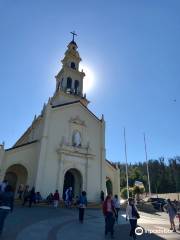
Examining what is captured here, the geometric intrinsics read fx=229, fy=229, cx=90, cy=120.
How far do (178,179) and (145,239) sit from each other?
59.9 m

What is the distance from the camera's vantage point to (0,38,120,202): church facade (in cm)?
2548

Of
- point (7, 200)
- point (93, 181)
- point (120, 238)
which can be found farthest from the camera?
point (93, 181)

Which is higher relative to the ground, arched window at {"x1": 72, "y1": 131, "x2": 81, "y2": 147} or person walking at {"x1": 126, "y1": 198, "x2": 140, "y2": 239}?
arched window at {"x1": 72, "y1": 131, "x2": 81, "y2": 147}

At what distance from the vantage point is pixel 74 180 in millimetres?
28797

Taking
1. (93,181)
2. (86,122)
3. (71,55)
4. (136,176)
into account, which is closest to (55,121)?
(86,122)

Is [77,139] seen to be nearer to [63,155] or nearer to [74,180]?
[63,155]

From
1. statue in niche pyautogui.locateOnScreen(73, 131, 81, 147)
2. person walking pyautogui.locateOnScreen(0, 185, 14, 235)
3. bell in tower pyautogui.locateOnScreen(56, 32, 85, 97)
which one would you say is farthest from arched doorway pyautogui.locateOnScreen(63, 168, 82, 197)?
person walking pyautogui.locateOnScreen(0, 185, 14, 235)

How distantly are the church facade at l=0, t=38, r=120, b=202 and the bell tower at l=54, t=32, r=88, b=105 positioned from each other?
1.81 ft

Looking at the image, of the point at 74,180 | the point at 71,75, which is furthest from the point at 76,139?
the point at 71,75

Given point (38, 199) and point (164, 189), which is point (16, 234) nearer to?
point (38, 199)

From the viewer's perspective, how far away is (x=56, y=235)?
9.45 meters

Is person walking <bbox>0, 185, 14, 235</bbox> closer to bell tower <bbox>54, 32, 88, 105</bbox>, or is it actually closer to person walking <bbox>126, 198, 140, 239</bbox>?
person walking <bbox>126, 198, 140, 239</bbox>

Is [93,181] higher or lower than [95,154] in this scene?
lower

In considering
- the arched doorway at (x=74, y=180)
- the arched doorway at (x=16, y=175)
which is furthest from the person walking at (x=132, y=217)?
the arched doorway at (x=16, y=175)
